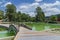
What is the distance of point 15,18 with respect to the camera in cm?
5147

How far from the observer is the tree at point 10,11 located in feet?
171

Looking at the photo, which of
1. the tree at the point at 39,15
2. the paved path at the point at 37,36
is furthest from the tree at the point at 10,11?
the paved path at the point at 37,36

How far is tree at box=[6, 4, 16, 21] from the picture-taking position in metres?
52.1

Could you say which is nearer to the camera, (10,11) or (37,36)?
(37,36)

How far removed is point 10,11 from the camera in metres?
53.0

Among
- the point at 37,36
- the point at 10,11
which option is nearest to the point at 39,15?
the point at 10,11

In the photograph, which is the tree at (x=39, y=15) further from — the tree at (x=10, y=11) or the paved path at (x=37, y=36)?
the paved path at (x=37, y=36)

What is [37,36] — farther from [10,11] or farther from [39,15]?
[39,15]

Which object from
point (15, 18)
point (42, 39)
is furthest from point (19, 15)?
point (42, 39)

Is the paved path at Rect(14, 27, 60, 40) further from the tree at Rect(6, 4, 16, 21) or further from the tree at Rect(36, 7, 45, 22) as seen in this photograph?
the tree at Rect(36, 7, 45, 22)

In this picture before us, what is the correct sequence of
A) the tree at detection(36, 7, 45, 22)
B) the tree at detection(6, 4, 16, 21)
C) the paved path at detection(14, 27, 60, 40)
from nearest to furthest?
the paved path at detection(14, 27, 60, 40) < the tree at detection(6, 4, 16, 21) < the tree at detection(36, 7, 45, 22)

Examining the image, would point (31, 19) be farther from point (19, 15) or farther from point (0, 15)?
point (0, 15)

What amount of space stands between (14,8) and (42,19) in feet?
28.9

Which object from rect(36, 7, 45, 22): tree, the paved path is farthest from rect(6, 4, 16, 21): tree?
the paved path
